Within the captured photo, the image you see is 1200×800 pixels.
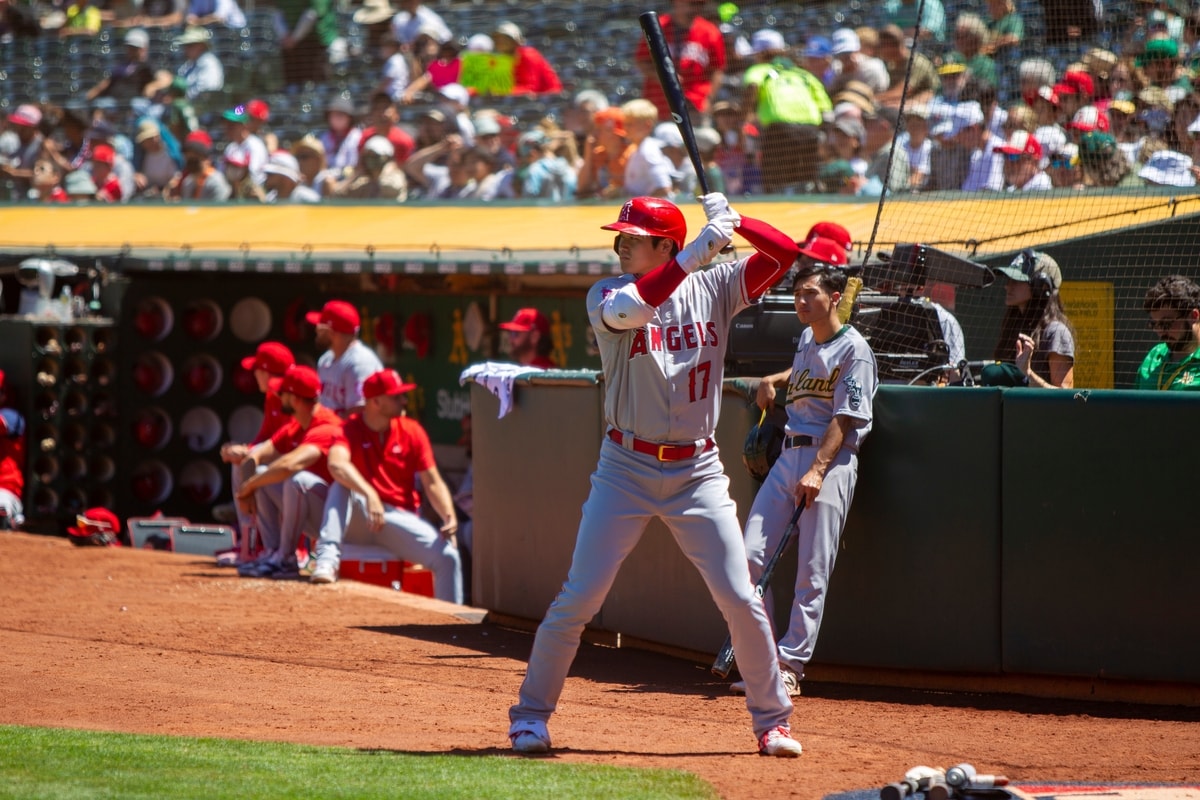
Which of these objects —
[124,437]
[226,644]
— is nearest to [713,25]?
[124,437]

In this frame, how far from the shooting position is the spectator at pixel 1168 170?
820 cm

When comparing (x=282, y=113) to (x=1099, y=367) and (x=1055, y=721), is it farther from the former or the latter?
(x=1055, y=721)

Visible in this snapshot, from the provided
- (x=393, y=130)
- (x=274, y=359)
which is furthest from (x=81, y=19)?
(x=274, y=359)

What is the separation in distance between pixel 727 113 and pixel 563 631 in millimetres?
7905

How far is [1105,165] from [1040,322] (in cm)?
190

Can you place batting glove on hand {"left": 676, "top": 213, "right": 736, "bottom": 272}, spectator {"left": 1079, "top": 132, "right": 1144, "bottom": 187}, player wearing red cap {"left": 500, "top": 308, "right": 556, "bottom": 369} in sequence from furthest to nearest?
player wearing red cap {"left": 500, "top": 308, "right": 556, "bottom": 369}, spectator {"left": 1079, "top": 132, "right": 1144, "bottom": 187}, batting glove on hand {"left": 676, "top": 213, "right": 736, "bottom": 272}

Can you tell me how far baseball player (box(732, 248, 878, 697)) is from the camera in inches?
246

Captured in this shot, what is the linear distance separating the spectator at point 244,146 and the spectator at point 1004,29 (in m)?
7.02

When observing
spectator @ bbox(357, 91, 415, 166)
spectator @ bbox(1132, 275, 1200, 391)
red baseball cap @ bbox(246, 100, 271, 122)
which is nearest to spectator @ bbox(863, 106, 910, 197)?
→ spectator @ bbox(1132, 275, 1200, 391)

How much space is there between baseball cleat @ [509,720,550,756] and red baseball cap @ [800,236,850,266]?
113 inches

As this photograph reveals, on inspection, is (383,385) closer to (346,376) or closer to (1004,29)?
(346,376)

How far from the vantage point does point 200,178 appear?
14727 mm

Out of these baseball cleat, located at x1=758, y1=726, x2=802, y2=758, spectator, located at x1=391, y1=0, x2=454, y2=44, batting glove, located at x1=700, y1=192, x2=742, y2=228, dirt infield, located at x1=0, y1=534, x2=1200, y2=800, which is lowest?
dirt infield, located at x1=0, y1=534, x2=1200, y2=800

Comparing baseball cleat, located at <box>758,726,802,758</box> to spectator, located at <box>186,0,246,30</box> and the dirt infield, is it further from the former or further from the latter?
spectator, located at <box>186,0,246,30</box>
